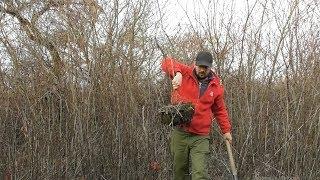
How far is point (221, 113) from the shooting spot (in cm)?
566

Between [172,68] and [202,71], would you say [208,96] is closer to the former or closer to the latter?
[202,71]

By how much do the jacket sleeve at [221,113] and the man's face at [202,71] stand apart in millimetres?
319

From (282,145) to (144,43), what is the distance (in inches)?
90.8

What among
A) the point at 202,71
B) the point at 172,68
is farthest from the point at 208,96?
the point at 172,68

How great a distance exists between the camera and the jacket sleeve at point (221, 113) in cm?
560

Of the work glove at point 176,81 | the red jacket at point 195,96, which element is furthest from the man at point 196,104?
the work glove at point 176,81

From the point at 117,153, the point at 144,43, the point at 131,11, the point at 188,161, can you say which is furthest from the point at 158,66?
the point at 188,161

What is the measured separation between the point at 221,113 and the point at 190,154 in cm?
58

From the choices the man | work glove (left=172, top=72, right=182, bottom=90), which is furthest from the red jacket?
work glove (left=172, top=72, right=182, bottom=90)

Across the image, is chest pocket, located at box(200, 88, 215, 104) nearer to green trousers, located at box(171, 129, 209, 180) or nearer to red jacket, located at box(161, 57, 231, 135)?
red jacket, located at box(161, 57, 231, 135)

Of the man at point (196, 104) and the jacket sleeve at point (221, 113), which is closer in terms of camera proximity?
the man at point (196, 104)

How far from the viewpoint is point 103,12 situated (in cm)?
667

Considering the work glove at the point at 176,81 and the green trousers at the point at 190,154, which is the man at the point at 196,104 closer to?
the green trousers at the point at 190,154

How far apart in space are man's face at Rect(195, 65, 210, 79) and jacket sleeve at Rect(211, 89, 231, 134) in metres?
0.32
